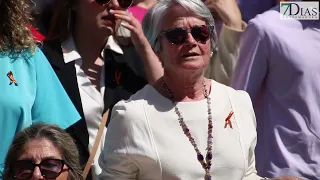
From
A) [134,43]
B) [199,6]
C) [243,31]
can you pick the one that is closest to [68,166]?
[199,6]

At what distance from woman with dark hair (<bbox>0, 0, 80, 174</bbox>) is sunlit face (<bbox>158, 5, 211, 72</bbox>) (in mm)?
632

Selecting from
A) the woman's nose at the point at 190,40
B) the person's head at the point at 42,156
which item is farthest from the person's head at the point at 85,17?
the person's head at the point at 42,156

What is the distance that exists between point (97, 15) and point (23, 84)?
0.96 meters

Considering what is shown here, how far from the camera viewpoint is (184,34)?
507 centimetres

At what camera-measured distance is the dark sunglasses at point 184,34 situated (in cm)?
507

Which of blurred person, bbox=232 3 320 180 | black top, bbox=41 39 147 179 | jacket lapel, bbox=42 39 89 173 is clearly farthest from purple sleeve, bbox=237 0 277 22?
jacket lapel, bbox=42 39 89 173

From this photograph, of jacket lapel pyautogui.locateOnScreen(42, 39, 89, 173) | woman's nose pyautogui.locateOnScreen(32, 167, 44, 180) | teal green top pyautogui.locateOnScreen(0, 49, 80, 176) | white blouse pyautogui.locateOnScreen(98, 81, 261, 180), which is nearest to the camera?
woman's nose pyautogui.locateOnScreen(32, 167, 44, 180)

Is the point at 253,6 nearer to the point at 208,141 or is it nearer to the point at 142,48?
the point at 142,48

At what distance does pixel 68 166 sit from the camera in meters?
4.62

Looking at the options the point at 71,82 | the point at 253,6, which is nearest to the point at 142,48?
the point at 71,82

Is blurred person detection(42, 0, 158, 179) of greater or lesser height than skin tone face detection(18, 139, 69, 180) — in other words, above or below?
below

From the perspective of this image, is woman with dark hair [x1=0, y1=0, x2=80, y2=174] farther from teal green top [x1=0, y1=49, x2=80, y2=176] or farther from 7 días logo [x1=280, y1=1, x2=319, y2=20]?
7 días logo [x1=280, y1=1, x2=319, y2=20]

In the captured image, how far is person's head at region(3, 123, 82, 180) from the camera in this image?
4.49m

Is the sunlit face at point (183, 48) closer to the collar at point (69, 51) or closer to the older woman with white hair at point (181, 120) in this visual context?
the older woman with white hair at point (181, 120)
